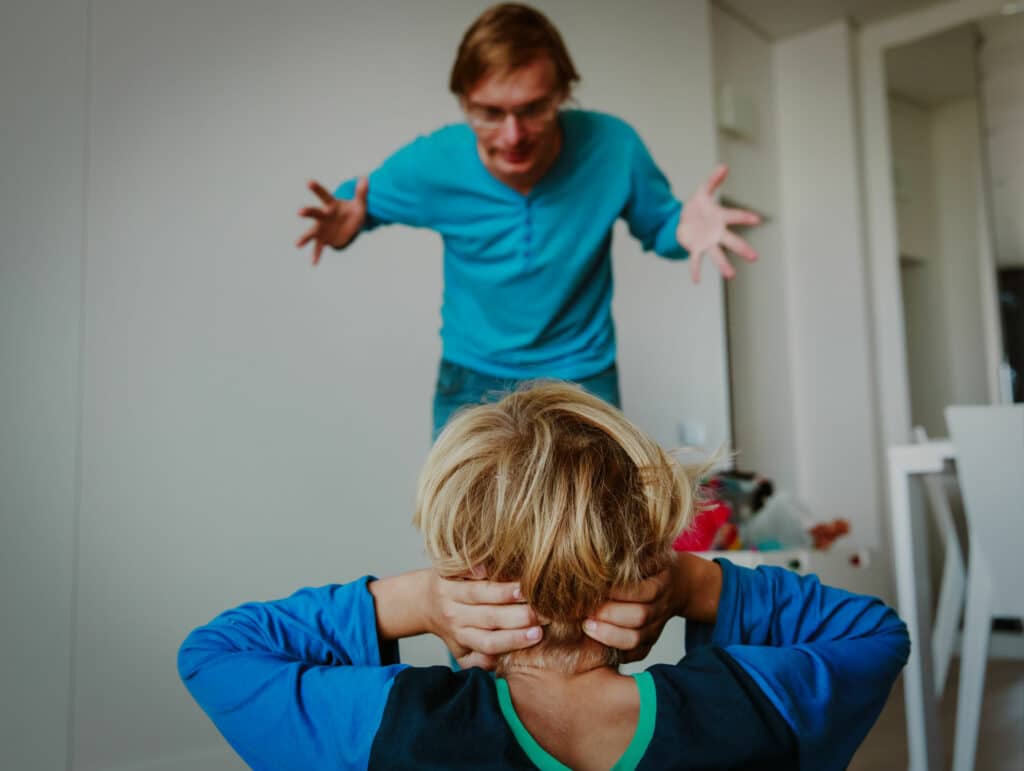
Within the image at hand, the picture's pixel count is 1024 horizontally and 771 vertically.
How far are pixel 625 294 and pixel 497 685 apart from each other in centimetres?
223

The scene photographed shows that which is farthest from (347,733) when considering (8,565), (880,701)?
(8,565)

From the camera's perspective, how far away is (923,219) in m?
3.63

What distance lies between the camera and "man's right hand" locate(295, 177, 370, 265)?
173cm

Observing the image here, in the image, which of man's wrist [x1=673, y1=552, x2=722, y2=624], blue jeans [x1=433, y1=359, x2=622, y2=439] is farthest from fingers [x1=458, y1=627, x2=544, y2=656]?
blue jeans [x1=433, y1=359, x2=622, y2=439]

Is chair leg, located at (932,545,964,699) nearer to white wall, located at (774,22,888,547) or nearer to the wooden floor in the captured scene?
the wooden floor

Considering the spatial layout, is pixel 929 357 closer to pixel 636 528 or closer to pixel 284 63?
pixel 284 63

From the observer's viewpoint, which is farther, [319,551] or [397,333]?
[397,333]

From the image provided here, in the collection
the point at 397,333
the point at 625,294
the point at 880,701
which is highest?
the point at 625,294

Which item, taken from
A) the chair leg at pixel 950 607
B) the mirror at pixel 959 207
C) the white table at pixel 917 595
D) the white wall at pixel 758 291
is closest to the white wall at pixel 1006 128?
the mirror at pixel 959 207

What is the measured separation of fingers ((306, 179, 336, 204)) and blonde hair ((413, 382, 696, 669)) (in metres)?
1.03

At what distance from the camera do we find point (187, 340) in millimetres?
1709

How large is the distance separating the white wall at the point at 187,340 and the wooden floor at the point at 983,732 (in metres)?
0.92

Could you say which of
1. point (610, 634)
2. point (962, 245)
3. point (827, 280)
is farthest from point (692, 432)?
point (610, 634)

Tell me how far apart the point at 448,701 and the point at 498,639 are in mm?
103
